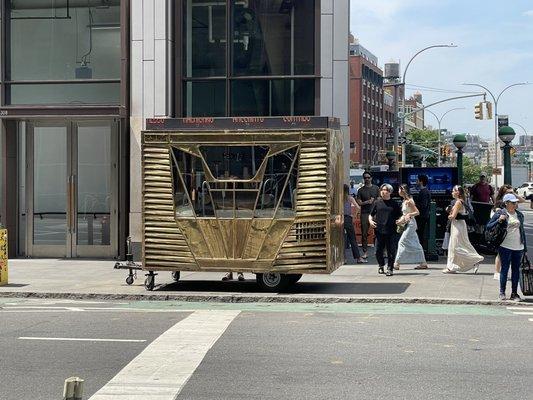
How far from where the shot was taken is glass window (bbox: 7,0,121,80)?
62.3ft

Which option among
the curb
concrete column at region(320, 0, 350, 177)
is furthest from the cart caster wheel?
concrete column at region(320, 0, 350, 177)

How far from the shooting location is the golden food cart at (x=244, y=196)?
12.7 m

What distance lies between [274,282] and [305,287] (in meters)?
0.89

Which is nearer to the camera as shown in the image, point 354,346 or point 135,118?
point 354,346

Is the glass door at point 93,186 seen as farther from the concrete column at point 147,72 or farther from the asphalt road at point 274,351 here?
the asphalt road at point 274,351

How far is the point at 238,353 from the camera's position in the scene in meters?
8.28

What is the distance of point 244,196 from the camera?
1295 cm

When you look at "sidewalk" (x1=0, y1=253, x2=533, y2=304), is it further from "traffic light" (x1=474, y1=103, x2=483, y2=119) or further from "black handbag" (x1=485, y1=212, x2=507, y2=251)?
"traffic light" (x1=474, y1=103, x2=483, y2=119)

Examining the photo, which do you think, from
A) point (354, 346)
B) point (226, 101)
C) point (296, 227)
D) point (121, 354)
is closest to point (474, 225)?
point (226, 101)

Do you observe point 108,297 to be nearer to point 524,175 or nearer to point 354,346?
point 354,346

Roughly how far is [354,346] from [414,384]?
1.79m

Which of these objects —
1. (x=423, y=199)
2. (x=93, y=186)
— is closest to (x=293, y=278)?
(x=423, y=199)

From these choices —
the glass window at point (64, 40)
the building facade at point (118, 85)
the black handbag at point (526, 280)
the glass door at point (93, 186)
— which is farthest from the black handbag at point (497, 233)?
the glass window at point (64, 40)

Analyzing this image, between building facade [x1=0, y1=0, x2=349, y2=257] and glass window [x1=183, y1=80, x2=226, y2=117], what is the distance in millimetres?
24
